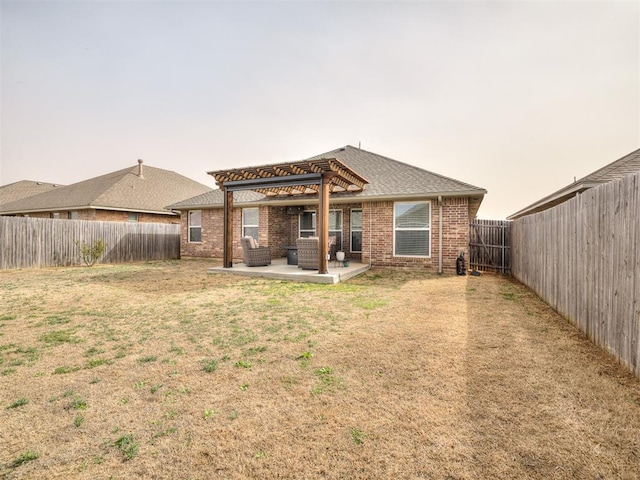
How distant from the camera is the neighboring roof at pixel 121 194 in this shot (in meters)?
17.6

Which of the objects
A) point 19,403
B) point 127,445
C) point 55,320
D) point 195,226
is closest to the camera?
point 127,445

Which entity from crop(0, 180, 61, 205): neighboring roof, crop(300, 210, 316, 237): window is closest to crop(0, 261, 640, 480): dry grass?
crop(300, 210, 316, 237): window

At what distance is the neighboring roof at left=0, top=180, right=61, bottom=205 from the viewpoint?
23438 mm

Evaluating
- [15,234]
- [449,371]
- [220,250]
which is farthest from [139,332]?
[15,234]

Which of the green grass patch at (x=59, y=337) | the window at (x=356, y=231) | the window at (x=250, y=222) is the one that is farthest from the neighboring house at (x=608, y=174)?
the window at (x=250, y=222)

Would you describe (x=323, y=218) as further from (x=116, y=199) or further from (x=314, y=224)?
(x=116, y=199)

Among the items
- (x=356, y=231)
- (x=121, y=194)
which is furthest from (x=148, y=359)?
(x=121, y=194)

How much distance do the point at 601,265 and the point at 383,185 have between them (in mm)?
8078

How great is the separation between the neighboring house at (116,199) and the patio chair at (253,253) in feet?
29.2

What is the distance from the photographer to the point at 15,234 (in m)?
11.4

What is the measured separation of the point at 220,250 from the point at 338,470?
538 inches

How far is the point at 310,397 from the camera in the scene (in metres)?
2.48

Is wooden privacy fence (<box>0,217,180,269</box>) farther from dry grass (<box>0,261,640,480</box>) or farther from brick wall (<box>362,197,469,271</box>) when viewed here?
brick wall (<box>362,197,469,271</box>)

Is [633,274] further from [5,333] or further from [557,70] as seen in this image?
[557,70]
